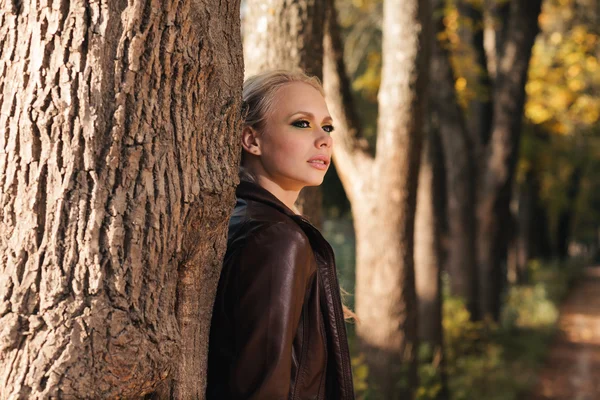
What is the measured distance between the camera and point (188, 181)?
226 centimetres

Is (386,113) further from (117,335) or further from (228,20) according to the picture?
(117,335)

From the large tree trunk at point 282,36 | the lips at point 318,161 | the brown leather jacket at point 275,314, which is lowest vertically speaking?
the brown leather jacket at point 275,314

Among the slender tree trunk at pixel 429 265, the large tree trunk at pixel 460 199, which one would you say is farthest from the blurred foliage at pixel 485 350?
the large tree trunk at pixel 460 199

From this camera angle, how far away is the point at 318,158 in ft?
9.45

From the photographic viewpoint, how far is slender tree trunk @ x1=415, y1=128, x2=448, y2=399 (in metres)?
9.07

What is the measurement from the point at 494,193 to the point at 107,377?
1106 centimetres

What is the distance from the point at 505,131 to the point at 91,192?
35.7 feet

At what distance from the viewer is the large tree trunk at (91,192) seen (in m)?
2.02

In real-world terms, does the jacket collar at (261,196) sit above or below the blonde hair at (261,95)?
below

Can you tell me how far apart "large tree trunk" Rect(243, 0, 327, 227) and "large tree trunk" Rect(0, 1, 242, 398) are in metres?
2.51

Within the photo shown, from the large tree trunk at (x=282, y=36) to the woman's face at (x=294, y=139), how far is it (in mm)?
1896

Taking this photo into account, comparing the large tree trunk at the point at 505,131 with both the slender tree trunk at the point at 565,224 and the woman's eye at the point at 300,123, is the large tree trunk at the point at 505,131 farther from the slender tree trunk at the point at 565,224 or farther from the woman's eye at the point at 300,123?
the slender tree trunk at the point at 565,224

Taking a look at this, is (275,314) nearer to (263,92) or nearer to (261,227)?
(261,227)

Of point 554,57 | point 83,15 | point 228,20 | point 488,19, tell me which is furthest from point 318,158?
point 554,57
